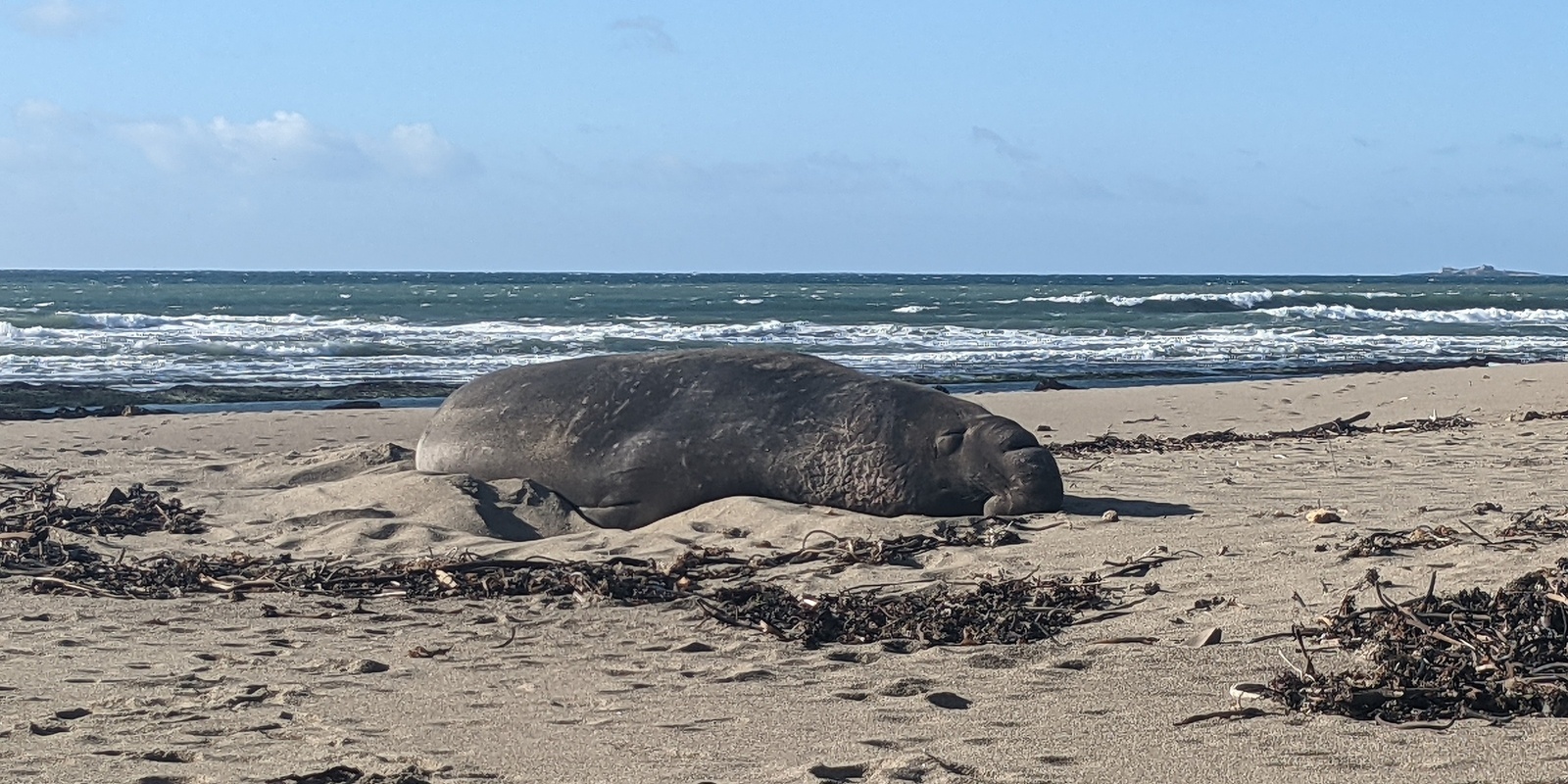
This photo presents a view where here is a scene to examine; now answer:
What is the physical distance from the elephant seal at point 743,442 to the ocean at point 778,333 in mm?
12371

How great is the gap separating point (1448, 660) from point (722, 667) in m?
1.94

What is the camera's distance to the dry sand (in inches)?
136

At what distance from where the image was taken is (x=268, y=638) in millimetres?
5031

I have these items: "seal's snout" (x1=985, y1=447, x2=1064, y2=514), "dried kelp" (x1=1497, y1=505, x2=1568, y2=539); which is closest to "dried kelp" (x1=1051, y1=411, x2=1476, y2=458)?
"seal's snout" (x1=985, y1=447, x2=1064, y2=514)

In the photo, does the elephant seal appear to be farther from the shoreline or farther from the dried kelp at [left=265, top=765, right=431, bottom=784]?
the shoreline

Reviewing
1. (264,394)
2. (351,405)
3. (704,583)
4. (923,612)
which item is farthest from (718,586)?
(264,394)

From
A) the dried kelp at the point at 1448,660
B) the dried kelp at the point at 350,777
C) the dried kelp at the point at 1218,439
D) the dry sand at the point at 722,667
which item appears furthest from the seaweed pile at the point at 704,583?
the dried kelp at the point at 1218,439

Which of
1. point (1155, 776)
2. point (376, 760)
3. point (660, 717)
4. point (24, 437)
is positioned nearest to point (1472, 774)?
point (1155, 776)

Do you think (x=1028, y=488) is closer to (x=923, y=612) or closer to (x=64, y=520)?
(x=923, y=612)

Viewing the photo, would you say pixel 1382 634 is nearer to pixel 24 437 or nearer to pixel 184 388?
pixel 24 437

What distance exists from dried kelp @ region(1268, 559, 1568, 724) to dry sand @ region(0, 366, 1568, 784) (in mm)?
123

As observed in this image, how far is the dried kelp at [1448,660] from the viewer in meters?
3.65

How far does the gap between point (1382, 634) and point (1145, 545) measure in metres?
1.91

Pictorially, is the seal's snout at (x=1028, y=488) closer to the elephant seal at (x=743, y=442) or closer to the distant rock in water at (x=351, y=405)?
the elephant seal at (x=743, y=442)
